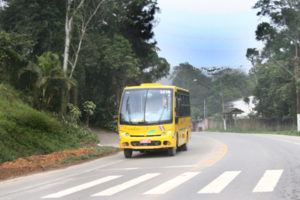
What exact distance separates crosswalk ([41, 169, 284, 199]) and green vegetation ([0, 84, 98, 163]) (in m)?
5.68

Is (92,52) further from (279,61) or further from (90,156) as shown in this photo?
(279,61)

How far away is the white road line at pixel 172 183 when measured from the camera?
8922 millimetres

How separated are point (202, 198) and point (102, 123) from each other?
2729 centimetres

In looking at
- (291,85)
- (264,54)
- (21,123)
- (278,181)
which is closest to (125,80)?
(21,123)

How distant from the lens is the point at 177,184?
9.76m

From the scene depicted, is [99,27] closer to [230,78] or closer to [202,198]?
[202,198]

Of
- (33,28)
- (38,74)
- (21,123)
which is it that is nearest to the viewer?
(21,123)

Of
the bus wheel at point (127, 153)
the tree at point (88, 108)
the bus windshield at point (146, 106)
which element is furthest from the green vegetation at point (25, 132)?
the tree at point (88, 108)

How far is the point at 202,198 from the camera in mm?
7887

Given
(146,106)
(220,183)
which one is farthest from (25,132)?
(220,183)

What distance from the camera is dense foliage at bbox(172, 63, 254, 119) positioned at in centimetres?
9700

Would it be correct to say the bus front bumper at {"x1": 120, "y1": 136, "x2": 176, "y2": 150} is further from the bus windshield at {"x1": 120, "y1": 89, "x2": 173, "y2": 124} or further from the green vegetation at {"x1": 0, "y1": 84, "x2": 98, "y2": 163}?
the green vegetation at {"x1": 0, "y1": 84, "x2": 98, "y2": 163}

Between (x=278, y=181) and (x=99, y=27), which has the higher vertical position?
(x=99, y=27)

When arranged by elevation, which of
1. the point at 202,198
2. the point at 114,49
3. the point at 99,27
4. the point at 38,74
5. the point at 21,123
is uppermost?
the point at 99,27
